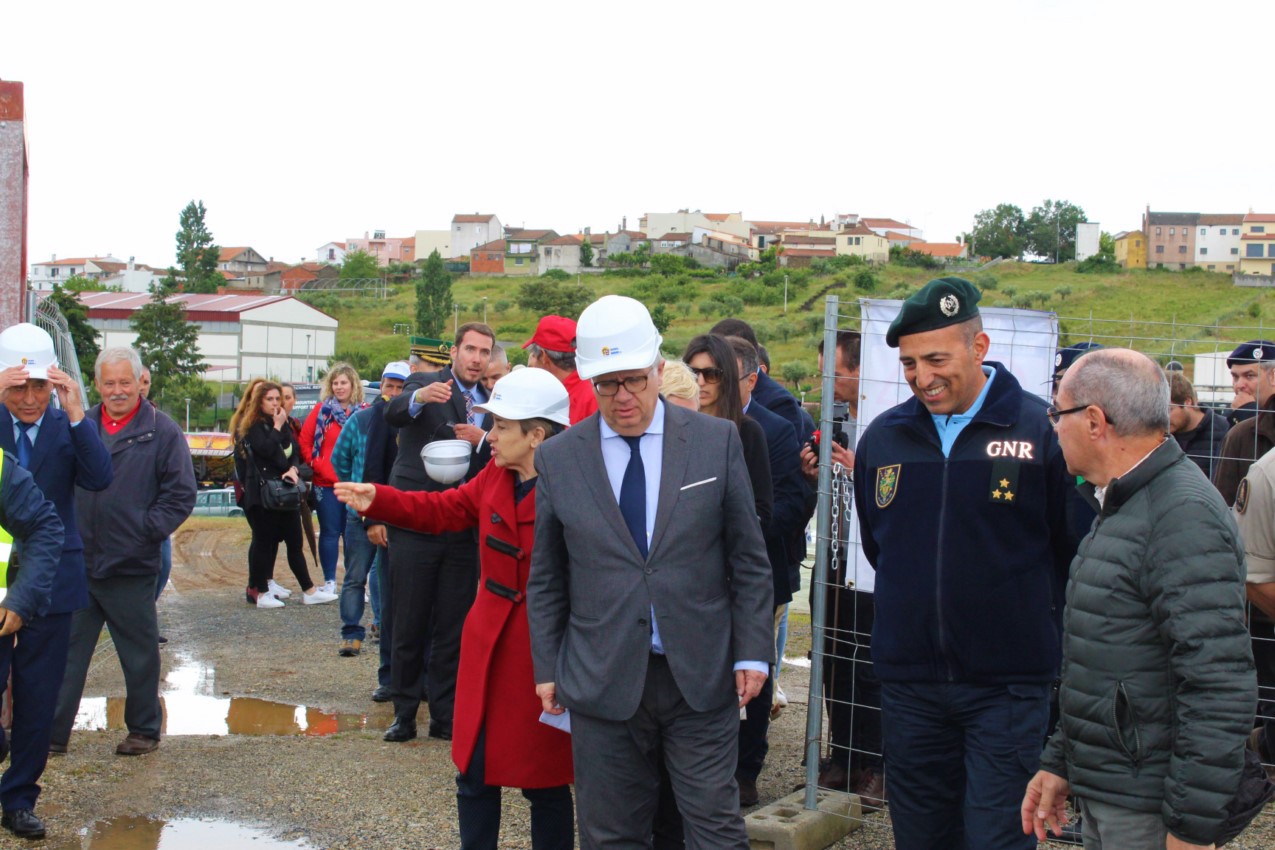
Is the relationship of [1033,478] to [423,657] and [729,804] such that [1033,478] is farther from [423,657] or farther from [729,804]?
[423,657]

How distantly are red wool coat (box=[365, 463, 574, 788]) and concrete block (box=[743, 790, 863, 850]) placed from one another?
1.06 meters

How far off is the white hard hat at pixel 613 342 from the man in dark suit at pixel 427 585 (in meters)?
2.67

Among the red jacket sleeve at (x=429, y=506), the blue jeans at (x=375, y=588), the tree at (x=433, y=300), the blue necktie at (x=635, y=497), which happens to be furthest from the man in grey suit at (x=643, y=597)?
the tree at (x=433, y=300)

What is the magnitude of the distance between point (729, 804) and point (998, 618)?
1.05 meters

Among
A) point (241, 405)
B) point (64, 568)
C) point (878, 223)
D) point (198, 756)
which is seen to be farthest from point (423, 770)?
point (878, 223)

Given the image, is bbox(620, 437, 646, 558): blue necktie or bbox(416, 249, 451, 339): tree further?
bbox(416, 249, 451, 339): tree

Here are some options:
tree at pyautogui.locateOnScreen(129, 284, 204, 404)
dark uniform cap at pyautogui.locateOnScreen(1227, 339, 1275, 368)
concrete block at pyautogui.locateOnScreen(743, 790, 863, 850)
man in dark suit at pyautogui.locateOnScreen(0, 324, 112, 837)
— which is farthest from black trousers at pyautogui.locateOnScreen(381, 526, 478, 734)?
tree at pyautogui.locateOnScreen(129, 284, 204, 404)

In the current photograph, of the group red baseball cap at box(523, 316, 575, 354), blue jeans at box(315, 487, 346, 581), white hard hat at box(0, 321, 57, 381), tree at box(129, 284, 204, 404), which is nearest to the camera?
white hard hat at box(0, 321, 57, 381)

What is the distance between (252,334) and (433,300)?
45.7ft

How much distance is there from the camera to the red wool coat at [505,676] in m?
4.36

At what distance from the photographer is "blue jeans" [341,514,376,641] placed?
9.32 meters

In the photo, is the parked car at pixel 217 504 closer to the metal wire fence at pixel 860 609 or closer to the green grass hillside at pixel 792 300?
the metal wire fence at pixel 860 609

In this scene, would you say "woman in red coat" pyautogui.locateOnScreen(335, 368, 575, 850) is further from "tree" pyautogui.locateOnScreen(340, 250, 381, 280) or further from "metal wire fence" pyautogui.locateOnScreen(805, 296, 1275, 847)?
"tree" pyautogui.locateOnScreen(340, 250, 381, 280)

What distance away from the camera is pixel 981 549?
3.85 m
